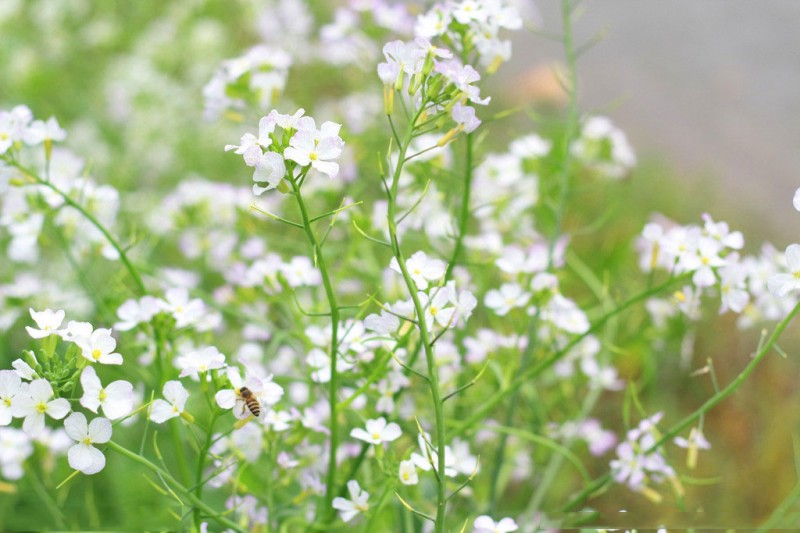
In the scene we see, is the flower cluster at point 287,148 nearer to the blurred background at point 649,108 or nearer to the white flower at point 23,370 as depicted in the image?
the white flower at point 23,370

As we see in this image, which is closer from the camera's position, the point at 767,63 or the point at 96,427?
the point at 96,427

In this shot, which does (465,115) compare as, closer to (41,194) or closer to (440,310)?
(440,310)

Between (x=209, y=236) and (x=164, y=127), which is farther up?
(x=164, y=127)

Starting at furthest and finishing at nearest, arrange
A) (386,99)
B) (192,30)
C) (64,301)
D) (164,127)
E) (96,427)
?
1. (192,30)
2. (164,127)
3. (64,301)
4. (386,99)
5. (96,427)

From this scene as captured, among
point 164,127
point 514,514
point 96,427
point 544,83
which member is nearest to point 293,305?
point 514,514

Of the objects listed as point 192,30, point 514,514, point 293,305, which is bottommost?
point 514,514

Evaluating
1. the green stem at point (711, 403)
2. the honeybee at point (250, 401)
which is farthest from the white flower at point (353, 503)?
the green stem at point (711, 403)

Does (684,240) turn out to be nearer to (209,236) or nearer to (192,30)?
(209,236)
